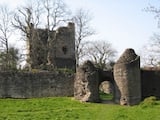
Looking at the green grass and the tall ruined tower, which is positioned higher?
the tall ruined tower

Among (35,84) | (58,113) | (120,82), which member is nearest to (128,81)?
(120,82)

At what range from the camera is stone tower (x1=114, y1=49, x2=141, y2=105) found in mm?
30719

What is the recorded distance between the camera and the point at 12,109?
24.6m

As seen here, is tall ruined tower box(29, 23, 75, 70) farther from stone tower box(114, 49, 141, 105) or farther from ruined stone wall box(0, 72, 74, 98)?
stone tower box(114, 49, 141, 105)

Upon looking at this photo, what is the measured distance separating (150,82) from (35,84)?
32.7 feet

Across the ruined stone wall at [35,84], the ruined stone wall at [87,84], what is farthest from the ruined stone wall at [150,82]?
the ruined stone wall at [35,84]

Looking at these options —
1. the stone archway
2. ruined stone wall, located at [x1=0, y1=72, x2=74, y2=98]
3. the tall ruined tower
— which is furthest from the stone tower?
the tall ruined tower

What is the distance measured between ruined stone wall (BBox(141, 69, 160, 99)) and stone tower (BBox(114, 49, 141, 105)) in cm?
373

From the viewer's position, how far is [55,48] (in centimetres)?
4616

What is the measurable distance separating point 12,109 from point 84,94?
782 centimetres

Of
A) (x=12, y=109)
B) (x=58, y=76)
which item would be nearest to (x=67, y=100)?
(x=58, y=76)

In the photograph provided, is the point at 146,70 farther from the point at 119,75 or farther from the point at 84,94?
the point at 84,94

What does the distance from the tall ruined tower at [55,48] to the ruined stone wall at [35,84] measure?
803cm

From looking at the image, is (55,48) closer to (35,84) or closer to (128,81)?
(35,84)
